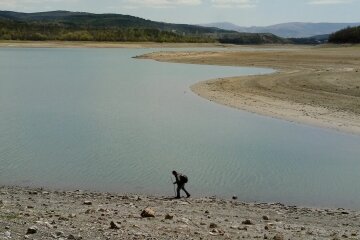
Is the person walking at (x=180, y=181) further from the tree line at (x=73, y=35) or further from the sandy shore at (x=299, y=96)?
the tree line at (x=73, y=35)

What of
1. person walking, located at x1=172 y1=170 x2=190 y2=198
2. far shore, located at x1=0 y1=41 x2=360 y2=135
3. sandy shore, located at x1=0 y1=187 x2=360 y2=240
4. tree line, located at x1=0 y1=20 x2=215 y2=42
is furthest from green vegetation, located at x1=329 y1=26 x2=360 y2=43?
sandy shore, located at x1=0 y1=187 x2=360 y2=240

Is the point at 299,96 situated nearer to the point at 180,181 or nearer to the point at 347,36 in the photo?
the point at 180,181

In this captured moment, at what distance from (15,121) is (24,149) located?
4926 mm

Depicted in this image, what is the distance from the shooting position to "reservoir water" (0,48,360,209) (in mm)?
11227

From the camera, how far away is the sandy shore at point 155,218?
7.09m

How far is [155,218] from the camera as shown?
26.7 feet

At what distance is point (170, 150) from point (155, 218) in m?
6.52

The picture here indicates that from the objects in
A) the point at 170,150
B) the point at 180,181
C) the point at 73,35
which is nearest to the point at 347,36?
the point at 73,35

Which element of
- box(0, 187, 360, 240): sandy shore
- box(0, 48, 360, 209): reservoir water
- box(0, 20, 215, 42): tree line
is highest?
box(0, 20, 215, 42): tree line

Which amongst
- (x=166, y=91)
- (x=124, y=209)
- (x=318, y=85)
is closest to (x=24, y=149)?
(x=124, y=209)

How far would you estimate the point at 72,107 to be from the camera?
2294cm

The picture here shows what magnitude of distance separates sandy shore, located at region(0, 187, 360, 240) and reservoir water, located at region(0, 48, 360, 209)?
93cm

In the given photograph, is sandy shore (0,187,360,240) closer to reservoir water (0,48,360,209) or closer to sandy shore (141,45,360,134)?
reservoir water (0,48,360,209)

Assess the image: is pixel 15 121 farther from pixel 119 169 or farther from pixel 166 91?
pixel 166 91
